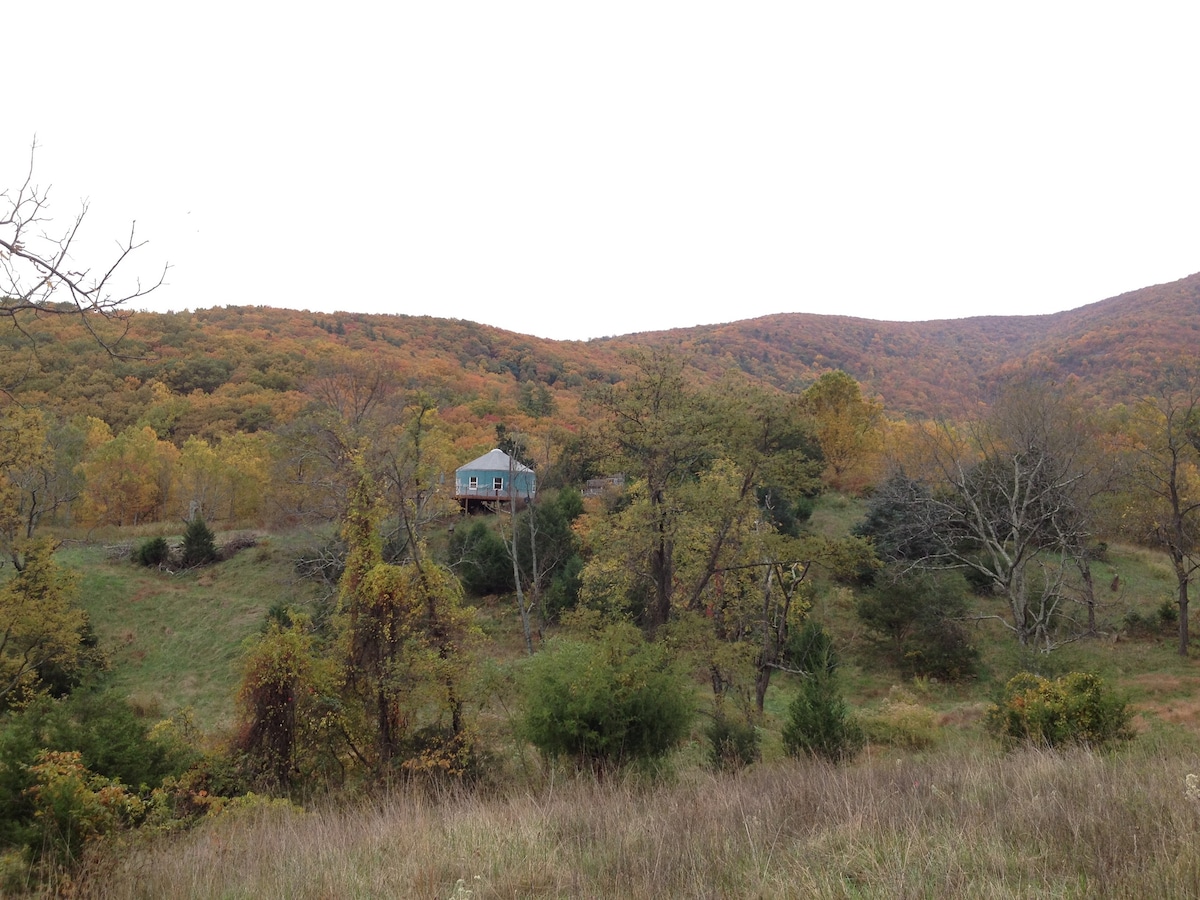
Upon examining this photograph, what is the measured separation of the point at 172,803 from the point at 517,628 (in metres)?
16.3

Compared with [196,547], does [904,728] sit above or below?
below

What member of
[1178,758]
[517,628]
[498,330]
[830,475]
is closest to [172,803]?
[1178,758]

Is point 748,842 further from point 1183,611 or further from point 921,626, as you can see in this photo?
point 1183,611

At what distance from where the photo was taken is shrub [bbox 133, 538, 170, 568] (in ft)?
96.8

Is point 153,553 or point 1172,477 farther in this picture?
point 153,553

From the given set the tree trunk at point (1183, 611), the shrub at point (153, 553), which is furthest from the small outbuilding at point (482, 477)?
the tree trunk at point (1183, 611)

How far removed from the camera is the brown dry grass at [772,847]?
3.28 meters

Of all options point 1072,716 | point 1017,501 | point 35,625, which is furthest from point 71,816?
point 1017,501

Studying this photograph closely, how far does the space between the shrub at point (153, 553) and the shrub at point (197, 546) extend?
78 cm

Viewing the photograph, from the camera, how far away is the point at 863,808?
178 inches

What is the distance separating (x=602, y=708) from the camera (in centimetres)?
931

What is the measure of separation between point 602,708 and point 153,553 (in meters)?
28.1

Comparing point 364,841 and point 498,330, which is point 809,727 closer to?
point 364,841

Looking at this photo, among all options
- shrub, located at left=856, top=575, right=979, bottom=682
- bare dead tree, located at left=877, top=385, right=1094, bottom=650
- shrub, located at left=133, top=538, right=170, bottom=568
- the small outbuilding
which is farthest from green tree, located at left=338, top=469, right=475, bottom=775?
the small outbuilding
